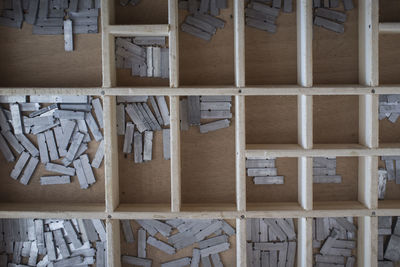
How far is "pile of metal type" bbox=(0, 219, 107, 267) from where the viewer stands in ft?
9.64

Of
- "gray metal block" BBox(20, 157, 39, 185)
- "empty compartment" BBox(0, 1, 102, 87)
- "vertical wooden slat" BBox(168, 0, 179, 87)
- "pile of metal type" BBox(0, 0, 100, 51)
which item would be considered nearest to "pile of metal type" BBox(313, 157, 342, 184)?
"vertical wooden slat" BBox(168, 0, 179, 87)

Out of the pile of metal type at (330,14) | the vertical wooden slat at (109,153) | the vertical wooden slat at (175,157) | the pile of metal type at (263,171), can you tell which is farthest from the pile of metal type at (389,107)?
the vertical wooden slat at (109,153)

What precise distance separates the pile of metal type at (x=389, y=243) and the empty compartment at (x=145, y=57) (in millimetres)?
1969

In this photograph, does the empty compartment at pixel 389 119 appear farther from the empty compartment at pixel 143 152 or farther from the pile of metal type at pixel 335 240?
the empty compartment at pixel 143 152

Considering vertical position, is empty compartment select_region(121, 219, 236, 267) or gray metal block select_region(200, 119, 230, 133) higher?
gray metal block select_region(200, 119, 230, 133)

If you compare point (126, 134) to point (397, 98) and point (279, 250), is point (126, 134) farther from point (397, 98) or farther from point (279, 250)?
point (397, 98)

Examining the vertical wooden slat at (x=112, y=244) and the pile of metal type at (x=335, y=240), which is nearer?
the vertical wooden slat at (x=112, y=244)

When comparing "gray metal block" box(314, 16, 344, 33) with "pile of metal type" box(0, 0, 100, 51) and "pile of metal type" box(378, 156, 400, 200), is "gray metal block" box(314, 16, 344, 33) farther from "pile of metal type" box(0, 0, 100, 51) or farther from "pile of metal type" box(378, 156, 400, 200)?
"pile of metal type" box(0, 0, 100, 51)

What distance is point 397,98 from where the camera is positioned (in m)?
2.90

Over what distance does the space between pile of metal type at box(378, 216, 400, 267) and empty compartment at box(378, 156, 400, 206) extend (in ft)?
0.52

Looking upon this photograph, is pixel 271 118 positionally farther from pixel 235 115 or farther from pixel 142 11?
pixel 142 11

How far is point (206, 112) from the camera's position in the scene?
2.88 metres

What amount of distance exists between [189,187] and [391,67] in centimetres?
177

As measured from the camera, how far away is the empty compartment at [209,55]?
9.45ft
